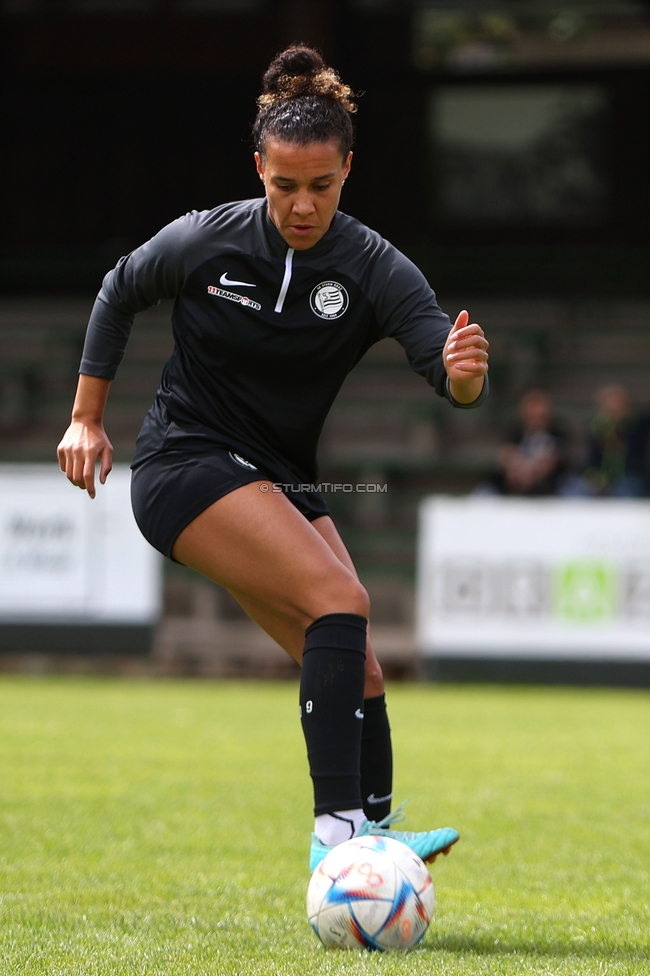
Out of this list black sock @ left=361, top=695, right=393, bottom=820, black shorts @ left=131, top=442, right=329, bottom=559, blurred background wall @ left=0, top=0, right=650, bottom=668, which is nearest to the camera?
black shorts @ left=131, top=442, right=329, bottom=559

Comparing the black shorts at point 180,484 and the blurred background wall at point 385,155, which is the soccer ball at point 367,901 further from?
the blurred background wall at point 385,155

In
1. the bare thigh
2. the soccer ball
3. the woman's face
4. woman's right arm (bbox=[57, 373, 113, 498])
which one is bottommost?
the soccer ball

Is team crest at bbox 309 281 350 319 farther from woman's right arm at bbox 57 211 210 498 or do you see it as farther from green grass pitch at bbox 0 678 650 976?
green grass pitch at bbox 0 678 650 976

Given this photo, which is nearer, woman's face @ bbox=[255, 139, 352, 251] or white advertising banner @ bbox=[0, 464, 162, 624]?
woman's face @ bbox=[255, 139, 352, 251]

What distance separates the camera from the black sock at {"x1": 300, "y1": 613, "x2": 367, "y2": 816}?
3439mm

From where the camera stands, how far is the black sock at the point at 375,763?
3873 mm

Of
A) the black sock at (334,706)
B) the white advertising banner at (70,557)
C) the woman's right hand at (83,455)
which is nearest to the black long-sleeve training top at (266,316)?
the woman's right hand at (83,455)

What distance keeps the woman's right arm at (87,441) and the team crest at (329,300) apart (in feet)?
2.02

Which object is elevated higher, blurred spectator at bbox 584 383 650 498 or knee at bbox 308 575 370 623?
blurred spectator at bbox 584 383 650 498

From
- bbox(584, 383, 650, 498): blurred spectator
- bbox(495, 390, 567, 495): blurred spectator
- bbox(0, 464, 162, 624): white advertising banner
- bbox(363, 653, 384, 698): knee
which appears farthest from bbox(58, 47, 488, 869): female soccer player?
bbox(584, 383, 650, 498): blurred spectator

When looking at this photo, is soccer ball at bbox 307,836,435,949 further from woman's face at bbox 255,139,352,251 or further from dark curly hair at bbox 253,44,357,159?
dark curly hair at bbox 253,44,357,159

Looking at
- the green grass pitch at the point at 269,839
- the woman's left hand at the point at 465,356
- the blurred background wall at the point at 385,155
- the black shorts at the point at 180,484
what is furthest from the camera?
the blurred background wall at the point at 385,155

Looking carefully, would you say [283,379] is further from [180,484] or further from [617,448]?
[617,448]

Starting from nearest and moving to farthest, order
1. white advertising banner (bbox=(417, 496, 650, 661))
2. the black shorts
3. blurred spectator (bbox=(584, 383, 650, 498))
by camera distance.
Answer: the black shorts < white advertising banner (bbox=(417, 496, 650, 661)) < blurred spectator (bbox=(584, 383, 650, 498))
